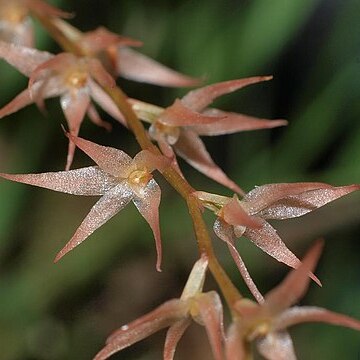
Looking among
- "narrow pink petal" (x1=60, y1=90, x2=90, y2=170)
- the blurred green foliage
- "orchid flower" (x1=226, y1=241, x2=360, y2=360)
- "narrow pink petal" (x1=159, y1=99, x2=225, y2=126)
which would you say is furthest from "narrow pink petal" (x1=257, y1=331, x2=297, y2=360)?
the blurred green foliage

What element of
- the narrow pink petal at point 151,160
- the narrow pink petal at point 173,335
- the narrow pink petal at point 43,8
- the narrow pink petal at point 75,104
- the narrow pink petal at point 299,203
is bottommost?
the narrow pink petal at point 173,335

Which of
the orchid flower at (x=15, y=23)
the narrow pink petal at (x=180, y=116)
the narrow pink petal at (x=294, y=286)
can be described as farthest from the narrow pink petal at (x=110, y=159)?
the orchid flower at (x=15, y=23)

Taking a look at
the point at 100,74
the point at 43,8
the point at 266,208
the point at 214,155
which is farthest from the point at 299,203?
the point at 214,155

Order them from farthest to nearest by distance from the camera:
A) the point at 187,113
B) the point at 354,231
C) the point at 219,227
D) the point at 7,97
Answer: the point at 354,231
the point at 7,97
the point at 187,113
the point at 219,227

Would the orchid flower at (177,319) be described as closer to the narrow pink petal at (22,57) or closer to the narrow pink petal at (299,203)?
the narrow pink petal at (299,203)

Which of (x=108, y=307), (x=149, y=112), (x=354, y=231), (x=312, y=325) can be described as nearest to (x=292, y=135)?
(x=354, y=231)

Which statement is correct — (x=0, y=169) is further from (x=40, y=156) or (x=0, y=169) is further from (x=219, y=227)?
(x=219, y=227)

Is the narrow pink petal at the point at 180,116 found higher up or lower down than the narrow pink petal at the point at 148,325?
higher up
